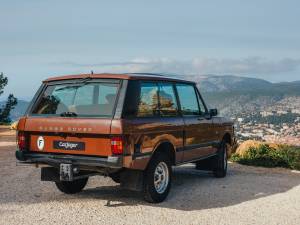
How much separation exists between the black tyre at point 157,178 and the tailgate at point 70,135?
88 centimetres

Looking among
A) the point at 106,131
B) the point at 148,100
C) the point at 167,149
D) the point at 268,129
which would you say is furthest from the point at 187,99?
the point at 268,129

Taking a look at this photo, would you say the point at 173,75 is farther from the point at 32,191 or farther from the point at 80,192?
the point at 32,191

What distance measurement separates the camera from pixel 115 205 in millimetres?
7512

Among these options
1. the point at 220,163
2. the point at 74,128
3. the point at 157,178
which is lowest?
the point at 220,163

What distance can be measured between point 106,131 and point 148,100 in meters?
1.03

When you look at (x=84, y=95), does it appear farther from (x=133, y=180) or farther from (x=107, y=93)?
(x=133, y=180)

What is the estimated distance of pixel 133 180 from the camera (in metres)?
7.34

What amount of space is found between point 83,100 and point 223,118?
4130mm

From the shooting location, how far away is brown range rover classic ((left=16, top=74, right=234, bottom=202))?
22.8 feet

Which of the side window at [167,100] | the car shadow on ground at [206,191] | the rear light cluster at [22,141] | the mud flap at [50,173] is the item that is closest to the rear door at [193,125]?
the side window at [167,100]

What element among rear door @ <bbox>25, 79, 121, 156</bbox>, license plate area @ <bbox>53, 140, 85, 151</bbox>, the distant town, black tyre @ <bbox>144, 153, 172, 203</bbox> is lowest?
the distant town

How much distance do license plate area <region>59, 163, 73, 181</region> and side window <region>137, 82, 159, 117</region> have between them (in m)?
1.25

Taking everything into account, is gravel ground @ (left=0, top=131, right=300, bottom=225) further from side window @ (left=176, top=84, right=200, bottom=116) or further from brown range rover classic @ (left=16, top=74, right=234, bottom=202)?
side window @ (left=176, top=84, right=200, bottom=116)

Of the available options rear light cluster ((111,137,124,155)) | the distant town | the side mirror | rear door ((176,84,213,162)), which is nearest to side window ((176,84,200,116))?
rear door ((176,84,213,162))
